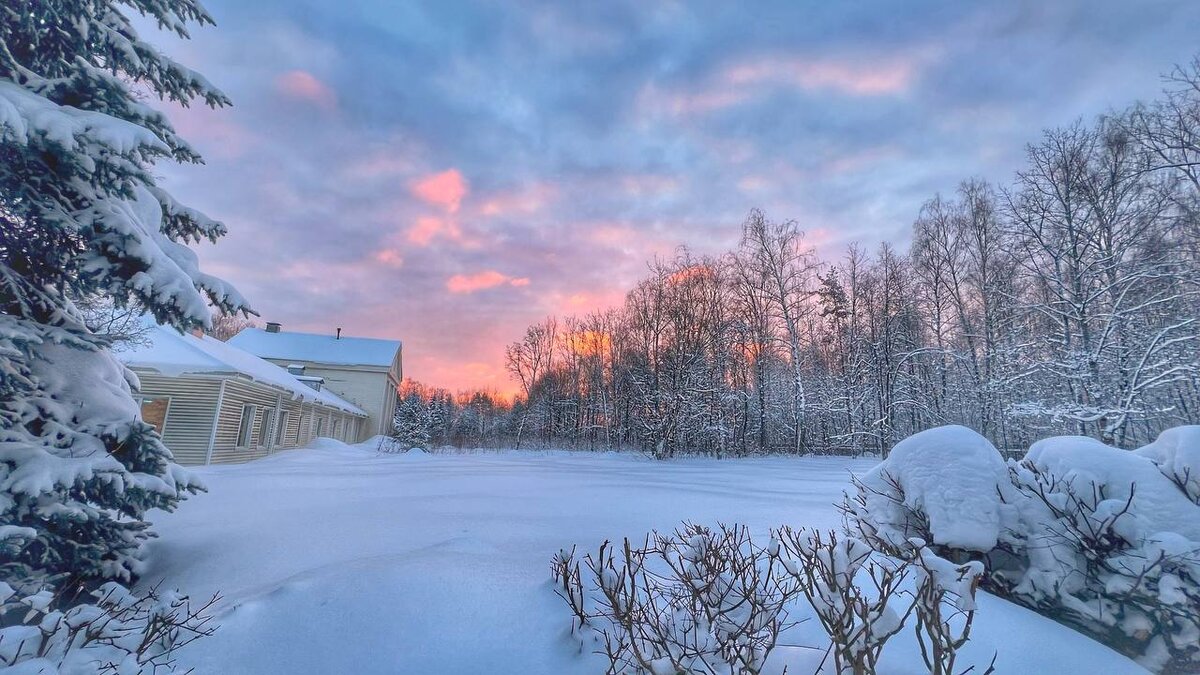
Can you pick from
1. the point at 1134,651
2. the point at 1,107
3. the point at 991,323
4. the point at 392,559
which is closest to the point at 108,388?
the point at 1,107

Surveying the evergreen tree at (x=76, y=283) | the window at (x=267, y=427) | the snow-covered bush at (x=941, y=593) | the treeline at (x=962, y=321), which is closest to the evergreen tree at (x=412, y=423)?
the treeline at (x=962, y=321)

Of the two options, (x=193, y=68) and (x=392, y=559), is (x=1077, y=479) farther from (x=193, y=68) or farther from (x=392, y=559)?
(x=193, y=68)

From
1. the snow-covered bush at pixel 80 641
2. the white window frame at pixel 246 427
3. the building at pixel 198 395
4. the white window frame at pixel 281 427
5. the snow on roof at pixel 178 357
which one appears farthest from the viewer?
the white window frame at pixel 281 427

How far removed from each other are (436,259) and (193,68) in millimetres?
13103

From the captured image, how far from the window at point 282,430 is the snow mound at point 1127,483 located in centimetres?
2083

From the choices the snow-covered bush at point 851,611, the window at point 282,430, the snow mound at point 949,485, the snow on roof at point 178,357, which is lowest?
the window at point 282,430

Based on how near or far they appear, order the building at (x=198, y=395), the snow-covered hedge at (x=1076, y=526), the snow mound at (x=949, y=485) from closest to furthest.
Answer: the snow-covered hedge at (x=1076, y=526) → the snow mound at (x=949, y=485) → the building at (x=198, y=395)

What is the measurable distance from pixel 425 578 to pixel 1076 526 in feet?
13.6

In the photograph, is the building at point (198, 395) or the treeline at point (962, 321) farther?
the building at point (198, 395)

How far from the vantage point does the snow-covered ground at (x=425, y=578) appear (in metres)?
2.24

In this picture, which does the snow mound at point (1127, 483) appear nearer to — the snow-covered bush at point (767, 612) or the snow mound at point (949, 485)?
the snow mound at point (949, 485)

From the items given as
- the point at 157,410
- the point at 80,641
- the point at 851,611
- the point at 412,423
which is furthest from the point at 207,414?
the point at 851,611

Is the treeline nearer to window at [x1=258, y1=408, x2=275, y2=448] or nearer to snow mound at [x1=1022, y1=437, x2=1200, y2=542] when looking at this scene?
window at [x1=258, y1=408, x2=275, y2=448]

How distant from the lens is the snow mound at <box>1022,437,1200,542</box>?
2449 millimetres
